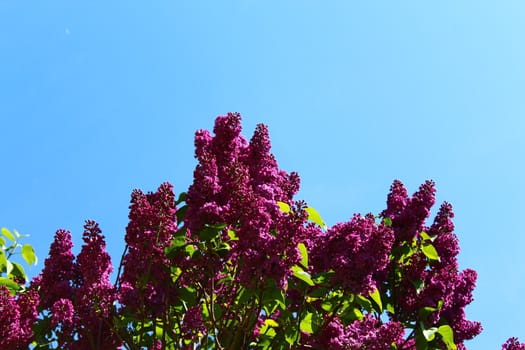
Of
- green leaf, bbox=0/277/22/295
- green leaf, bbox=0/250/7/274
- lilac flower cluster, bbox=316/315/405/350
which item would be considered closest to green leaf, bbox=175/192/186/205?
lilac flower cluster, bbox=316/315/405/350

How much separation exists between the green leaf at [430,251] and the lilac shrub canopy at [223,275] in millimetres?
508

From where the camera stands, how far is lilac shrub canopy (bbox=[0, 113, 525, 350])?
5391mm

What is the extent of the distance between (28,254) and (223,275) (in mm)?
2314

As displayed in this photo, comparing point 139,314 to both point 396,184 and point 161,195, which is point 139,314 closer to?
point 161,195

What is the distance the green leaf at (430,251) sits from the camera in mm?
7086

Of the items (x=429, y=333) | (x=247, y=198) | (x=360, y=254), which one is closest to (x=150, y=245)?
(x=247, y=198)

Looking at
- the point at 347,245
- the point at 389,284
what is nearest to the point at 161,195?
the point at 347,245

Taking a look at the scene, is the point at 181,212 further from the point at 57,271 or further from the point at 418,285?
the point at 418,285

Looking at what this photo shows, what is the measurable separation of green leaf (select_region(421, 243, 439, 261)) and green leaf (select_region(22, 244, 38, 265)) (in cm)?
375

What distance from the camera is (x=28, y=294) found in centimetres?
622

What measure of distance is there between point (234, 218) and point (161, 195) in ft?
1.82

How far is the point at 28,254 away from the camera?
7547mm

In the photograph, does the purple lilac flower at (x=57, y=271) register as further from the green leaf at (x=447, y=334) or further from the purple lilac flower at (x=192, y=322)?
the green leaf at (x=447, y=334)

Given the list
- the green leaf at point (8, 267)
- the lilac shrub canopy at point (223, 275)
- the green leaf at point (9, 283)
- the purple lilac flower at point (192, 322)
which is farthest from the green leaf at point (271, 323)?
the green leaf at point (8, 267)
